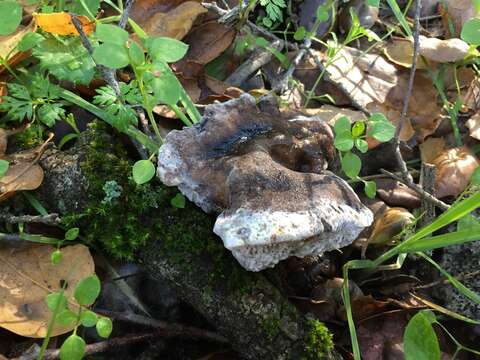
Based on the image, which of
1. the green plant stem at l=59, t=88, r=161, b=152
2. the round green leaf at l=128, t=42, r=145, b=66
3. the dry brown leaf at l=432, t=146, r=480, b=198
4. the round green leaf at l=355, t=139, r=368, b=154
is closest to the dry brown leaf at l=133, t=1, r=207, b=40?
the green plant stem at l=59, t=88, r=161, b=152

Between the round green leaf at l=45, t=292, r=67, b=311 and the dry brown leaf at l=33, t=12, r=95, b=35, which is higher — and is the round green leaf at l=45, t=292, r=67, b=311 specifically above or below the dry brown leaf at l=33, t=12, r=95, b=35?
below

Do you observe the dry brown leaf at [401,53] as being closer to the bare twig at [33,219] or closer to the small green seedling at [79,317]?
the bare twig at [33,219]

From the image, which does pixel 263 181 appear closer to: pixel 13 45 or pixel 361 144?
pixel 361 144

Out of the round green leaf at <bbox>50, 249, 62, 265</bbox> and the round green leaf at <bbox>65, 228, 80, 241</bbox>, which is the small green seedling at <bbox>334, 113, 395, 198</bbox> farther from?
the round green leaf at <bbox>50, 249, 62, 265</bbox>

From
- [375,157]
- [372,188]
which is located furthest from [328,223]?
[375,157]

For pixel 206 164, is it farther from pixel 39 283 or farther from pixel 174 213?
pixel 39 283

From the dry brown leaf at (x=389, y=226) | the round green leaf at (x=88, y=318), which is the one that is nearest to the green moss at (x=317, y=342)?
the dry brown leaf at (x=389, y=226)

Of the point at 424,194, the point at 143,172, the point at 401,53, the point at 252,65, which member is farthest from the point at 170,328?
the point at 401,53
